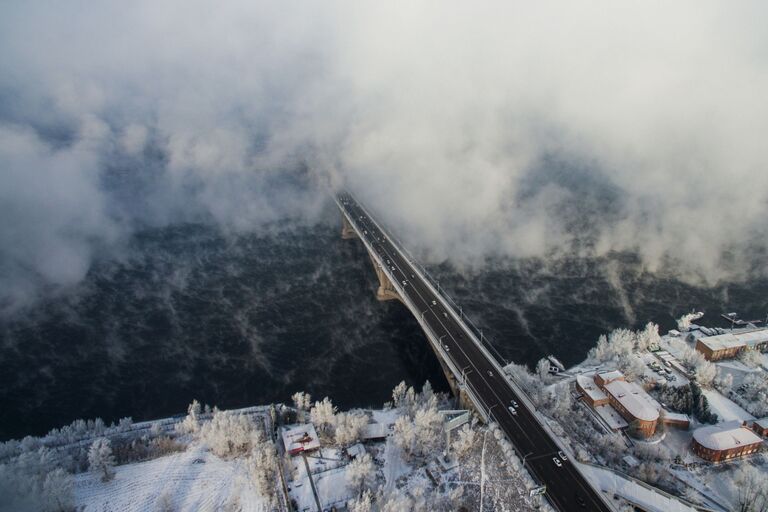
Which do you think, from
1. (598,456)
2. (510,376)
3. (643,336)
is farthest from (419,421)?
(643,336)

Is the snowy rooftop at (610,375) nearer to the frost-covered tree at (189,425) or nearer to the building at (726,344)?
the building at (726,344)

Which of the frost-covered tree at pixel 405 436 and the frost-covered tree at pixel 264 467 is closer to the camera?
the frost-covered tree at pixel 264 467

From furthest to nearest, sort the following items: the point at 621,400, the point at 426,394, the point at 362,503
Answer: the point at 426,394 → the point at 621,400 → the point at 362,503

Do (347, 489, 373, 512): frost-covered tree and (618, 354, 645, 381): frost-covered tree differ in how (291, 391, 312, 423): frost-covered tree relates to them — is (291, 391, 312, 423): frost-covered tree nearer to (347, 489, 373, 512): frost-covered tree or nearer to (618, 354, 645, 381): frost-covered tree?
(347, 489, 373, 512): frost-covered tree

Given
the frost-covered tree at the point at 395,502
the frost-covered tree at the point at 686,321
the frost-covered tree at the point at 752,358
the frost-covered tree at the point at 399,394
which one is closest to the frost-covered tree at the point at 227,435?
the frost-covered tree at the point at 395,502

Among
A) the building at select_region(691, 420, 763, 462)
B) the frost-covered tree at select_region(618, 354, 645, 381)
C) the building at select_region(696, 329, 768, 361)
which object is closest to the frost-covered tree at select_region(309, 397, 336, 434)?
the frost-covered tree at select_region(618, 354, 645, 381)

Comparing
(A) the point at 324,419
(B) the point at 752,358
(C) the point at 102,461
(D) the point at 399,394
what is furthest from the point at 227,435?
(B) the point at 752,358

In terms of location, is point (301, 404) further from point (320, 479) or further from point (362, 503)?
point (362, 503)
